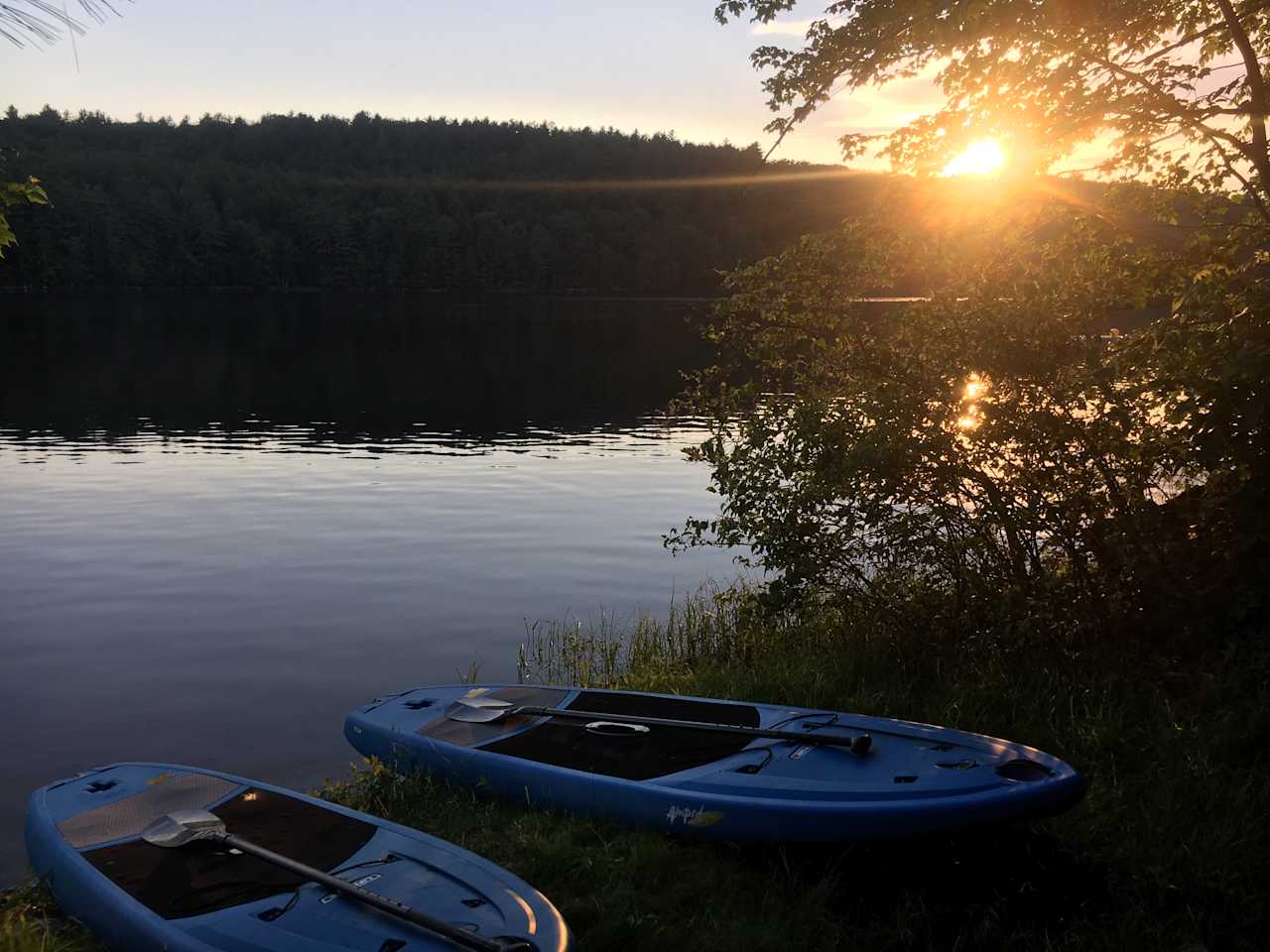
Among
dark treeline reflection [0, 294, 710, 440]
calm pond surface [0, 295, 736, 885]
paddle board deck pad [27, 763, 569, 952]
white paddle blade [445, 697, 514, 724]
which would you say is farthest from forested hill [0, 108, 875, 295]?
paddle board deck pad [27, 763, 569, 952]

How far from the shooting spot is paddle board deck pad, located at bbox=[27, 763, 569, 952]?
164 inches

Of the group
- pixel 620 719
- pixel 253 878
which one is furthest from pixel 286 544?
pixel 253 878

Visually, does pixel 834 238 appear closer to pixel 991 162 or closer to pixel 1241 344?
pixel 991 162

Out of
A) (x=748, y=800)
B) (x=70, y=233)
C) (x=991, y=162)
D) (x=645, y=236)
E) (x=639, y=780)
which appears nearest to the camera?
(x=748, y=800)

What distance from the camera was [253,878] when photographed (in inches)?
184

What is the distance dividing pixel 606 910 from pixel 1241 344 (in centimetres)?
433

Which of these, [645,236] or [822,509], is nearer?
[822,509]

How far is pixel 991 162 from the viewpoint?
676 centimetres

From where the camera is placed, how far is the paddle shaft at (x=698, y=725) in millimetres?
5625

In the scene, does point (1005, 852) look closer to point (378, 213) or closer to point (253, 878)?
point (253, 878)

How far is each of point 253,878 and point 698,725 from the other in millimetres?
2524

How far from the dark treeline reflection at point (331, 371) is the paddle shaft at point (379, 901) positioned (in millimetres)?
4792

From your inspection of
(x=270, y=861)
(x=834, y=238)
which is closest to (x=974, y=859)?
(x=270, y=861)

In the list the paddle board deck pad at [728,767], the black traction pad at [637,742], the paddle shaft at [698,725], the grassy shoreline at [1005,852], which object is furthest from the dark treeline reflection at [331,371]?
the grassy shoreline at [1005,852]
